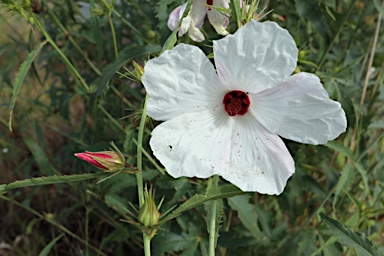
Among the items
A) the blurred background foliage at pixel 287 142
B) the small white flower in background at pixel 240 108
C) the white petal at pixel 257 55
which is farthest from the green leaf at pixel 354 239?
the white petal at pixel 257 55

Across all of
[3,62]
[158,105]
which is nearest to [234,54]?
[158,105]

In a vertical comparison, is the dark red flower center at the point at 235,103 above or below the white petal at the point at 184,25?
below

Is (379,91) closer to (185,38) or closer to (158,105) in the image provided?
(185,38)

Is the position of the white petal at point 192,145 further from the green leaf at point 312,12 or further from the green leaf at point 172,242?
the green leaf at point 172,242

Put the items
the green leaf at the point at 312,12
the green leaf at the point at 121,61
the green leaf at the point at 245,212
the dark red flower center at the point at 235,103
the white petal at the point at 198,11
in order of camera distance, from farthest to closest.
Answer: the green leaf at the point at 245,212 → the green leaf at the point at 312,12 → the green leaf at the point at 121,61 → the white petal at the point at 198,11 → the dark red flower center at the point at 235,103

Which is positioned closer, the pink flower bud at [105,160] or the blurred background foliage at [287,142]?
the pink flower bud at [105,160]

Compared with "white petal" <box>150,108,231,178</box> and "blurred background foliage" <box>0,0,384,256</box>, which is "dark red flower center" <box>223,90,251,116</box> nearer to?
"white petal" <box>150,108,231,178</box>

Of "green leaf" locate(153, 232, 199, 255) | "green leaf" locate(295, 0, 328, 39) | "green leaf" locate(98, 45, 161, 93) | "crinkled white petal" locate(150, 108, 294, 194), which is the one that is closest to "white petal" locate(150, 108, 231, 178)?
"crinkled white petal" locate(150, 108, 294, 194)

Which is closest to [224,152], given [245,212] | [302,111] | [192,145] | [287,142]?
[192,145]
